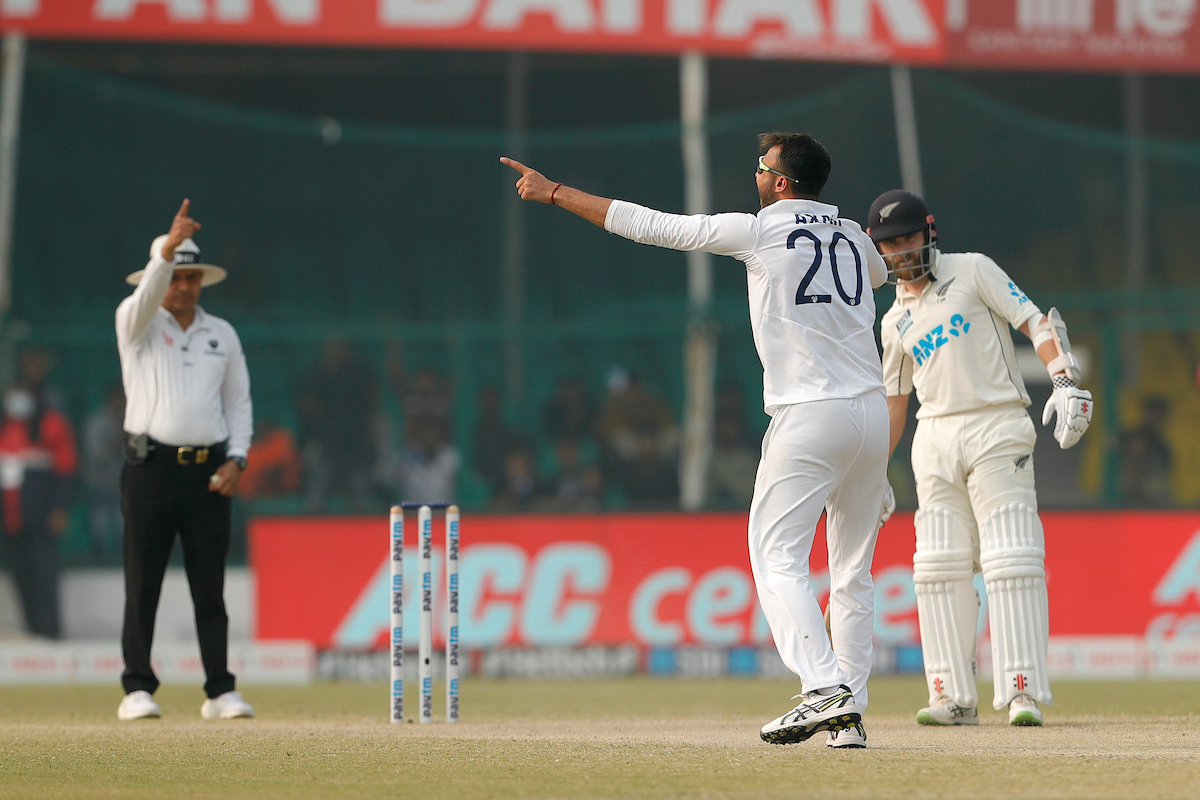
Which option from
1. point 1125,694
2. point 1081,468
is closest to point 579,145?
point 1081,468

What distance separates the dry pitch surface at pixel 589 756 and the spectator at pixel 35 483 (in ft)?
14.2

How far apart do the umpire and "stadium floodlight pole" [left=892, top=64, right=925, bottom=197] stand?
8.37 m

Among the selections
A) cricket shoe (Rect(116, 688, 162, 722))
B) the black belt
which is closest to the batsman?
the black belt

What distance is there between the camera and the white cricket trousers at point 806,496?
Answer: 5039 millimetres

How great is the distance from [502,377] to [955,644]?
271 inches

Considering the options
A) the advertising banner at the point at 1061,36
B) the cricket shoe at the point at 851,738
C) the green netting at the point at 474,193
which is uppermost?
the advertising banner at the point at 1061,36

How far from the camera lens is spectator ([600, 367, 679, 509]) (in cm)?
1258

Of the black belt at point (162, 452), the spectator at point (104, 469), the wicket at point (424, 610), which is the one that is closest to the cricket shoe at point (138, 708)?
the black belt at point (162, 452)

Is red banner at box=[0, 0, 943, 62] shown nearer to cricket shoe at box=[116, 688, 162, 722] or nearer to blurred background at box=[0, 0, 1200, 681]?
blurred background at box=[0, 0, 1200, 681]

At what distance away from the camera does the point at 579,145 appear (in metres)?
13.9

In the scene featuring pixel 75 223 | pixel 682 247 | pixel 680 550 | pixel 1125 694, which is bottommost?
pixel 1125 694

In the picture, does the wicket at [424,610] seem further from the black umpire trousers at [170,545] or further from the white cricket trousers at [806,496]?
the white cricket trousers at [806,496]

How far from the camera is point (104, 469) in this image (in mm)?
12695

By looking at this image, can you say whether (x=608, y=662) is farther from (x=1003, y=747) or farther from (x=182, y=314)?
(x=1003, y=747)
